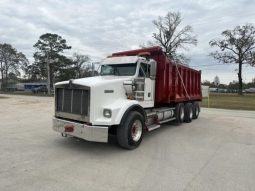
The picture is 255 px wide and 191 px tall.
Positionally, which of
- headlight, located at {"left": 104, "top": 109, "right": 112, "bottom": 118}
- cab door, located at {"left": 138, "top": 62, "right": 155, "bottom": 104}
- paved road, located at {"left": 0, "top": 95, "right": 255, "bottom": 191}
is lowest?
paved road, located at {"left": 0, "top": 95, "right": 255, "bottom": 191}

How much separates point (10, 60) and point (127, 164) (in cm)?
7458

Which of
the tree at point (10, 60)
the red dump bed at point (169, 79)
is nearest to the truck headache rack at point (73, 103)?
the red dump bed at point (169, 79)

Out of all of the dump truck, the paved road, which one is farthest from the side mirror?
the paved road

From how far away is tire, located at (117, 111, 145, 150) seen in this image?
6430mm

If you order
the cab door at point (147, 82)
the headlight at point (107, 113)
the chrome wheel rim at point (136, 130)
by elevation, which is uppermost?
the cab door at point (147, 82)

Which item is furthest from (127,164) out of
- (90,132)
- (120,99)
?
(120,99)

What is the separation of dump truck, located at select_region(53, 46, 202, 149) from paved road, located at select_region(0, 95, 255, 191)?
535 millimetres

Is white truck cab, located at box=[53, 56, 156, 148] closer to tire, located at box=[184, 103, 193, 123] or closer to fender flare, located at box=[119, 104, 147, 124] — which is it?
fender flare, located at box=[119, 104, 147, 124]

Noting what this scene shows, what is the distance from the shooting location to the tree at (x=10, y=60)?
7000 cm

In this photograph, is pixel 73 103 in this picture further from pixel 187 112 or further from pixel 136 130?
pixel 187 112

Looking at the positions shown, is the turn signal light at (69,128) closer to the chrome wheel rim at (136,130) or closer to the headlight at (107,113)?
the headlight at (107,113)

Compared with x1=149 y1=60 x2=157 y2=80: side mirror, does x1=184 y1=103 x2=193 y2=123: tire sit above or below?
below

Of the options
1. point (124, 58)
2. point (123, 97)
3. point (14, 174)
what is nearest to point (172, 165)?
point (123, 97)

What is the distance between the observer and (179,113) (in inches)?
430
